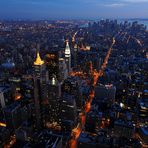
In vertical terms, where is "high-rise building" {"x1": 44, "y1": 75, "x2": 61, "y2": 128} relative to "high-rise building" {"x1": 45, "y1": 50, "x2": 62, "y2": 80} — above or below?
below

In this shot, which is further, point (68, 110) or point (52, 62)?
Result: point (52, 62)

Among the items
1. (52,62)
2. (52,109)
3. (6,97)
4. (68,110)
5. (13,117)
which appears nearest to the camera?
(13,117)

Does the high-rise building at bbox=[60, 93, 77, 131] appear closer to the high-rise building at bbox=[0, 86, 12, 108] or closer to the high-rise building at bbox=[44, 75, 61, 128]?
the high-rise building at bbox=[44, 75, 61, 128]

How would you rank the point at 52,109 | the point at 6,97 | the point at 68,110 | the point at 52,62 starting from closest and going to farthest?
the point at 52,109 < the point at 68,110 < the point at 6,97 < the point at 52,62

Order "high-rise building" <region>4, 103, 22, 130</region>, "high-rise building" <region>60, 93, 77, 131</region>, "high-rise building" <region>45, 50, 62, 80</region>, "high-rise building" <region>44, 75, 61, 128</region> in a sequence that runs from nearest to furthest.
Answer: "high-rise building" <region>4, 103, 22, 130</region> < "high-rise building" <region>44, 75, 61, 128</region> < "high-rise building" <region>60, 93, 77, 131</region> < "high-rise building" <region>45, 50, 62, 80</region>

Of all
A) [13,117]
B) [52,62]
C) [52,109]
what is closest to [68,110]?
[52,109]

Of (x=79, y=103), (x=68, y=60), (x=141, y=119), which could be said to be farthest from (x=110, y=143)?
(x=68, y=60)

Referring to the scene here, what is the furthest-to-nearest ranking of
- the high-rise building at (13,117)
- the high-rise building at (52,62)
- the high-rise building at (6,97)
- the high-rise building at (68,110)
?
1. the high-rise building at (52,62)
2. the high-rise building at (6,97)
3. the high-rise building at (68,110)
4. the high-rise building at (13,117)

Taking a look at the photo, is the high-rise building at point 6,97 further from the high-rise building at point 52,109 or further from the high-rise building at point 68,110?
the high-rise building at point 68,110

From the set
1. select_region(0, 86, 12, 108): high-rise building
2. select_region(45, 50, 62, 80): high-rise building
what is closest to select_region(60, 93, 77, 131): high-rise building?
select_region(0, 86, 12, 108): high-rise building

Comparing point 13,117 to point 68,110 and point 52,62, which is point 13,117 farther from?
point 52,62

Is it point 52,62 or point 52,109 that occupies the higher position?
point 52,62

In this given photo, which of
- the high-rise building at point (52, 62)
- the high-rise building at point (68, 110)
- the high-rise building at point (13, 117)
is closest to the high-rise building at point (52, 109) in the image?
the high-rise building at point (68, 110)

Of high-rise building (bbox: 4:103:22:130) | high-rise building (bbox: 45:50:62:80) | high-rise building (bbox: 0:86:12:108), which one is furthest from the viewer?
high-rise building (bbox: 45:50:62:80)
